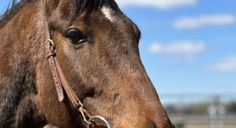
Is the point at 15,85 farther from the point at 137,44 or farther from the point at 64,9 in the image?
the point at 137,44

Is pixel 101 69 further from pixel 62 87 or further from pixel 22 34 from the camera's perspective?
pixel 22 34

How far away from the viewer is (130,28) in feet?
11.4

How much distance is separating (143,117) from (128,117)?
0.12 meters

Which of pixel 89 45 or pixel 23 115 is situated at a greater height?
pixel 89 45

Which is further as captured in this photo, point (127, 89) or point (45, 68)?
point (45, 68)

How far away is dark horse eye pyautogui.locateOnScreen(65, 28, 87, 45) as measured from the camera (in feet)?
11.2

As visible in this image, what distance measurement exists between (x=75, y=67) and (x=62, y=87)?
17 centimetres

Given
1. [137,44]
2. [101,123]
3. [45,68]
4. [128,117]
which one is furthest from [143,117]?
[45,68]

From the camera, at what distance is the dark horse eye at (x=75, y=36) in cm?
343

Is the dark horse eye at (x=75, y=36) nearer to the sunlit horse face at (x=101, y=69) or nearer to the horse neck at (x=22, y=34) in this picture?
the sunlit horse face at (x=101, y=69)

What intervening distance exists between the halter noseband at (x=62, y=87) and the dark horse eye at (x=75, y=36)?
177mm

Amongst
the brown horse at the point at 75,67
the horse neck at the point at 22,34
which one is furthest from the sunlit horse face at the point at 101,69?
the horse neck at the point at 22,34

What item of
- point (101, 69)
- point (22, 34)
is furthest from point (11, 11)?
point (101, 69)

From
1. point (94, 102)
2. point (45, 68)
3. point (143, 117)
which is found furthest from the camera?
point (45, 68)
